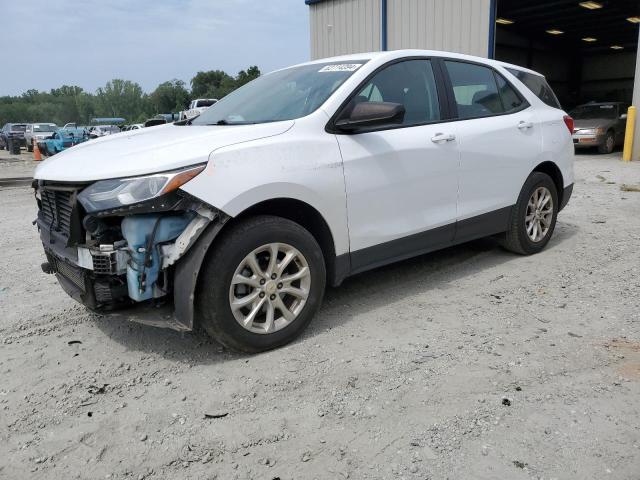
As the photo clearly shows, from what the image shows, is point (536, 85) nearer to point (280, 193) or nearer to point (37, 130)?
point (280, 193)

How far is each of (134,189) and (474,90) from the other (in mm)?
3006

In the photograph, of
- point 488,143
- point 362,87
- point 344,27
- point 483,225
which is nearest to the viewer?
point 362,87

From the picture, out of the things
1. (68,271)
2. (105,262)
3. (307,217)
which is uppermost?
(307,217)

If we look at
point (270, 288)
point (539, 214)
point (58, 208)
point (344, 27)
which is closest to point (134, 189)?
point (58, 208)

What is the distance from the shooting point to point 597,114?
16859 millimetres

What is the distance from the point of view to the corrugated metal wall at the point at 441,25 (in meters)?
15.8

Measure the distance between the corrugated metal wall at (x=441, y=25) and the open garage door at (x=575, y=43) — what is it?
4828 mm

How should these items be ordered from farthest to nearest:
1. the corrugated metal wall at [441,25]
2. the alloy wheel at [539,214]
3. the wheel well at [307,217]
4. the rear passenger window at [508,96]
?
the corrugated metal wall at [441,25] → the alloy wheel at [539,214] → the rear passenger window at [508,96] → the wheel well at [307,217]

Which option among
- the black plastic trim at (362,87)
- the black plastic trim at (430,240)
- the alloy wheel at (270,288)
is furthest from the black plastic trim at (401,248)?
the black plastic trim at (362,87)

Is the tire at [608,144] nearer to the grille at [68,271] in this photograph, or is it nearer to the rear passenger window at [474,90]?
the rear passenger window at [474,90]

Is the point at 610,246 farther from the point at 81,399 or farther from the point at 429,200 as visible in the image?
the point at 81,399

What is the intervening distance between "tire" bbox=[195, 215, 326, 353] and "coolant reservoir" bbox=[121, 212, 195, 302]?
234mm

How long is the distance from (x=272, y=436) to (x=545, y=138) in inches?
150

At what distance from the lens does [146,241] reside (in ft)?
9.23
